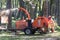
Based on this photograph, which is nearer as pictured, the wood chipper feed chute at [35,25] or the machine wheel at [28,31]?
the wood chipper feed chute at [35,25]

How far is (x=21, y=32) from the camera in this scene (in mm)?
19969

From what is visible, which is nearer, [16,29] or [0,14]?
[16,29]

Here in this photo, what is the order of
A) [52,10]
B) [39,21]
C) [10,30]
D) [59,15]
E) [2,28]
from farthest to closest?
[52,10] < [59,15] < [2,28] < [10,30] < [39,21]

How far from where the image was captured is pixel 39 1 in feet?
93.8

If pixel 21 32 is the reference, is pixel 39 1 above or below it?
above

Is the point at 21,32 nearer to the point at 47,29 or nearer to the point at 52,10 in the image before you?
the point at 47,29

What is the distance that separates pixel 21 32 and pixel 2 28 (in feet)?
6.92

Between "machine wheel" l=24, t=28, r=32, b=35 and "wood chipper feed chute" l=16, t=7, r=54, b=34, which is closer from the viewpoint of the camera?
"wood chipper feed chute" l=16, t=7, r=54, b=34

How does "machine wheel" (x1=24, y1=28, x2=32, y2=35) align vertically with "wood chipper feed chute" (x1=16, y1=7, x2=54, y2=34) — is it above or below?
below

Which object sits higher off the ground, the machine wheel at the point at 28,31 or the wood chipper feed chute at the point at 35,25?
the wood chipper feed chute at the point at 35,25

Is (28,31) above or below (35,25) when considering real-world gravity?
below

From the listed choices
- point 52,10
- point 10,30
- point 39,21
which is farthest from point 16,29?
point 52,10

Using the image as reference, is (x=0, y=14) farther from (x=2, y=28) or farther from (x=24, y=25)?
(x=24, y=25)

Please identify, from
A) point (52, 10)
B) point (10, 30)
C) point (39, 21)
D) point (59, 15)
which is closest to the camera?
point (39, 21)
